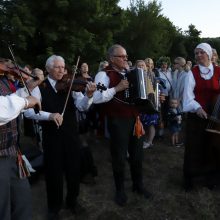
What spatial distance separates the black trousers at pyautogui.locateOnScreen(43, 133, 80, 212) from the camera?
3.72m

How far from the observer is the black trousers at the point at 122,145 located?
13.6 feet

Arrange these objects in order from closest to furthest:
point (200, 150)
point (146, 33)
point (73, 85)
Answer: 1. point (73, 85)
2. point (200, 150)
3. point (146, 33)

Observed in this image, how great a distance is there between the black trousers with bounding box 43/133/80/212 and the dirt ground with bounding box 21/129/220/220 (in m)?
0.30

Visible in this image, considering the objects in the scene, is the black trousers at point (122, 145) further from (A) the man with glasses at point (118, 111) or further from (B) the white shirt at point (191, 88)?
(B) the white shirt at point (191, 88)

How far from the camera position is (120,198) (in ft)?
14.0

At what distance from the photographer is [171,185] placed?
4.75m

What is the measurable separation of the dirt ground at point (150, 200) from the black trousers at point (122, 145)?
0.32m

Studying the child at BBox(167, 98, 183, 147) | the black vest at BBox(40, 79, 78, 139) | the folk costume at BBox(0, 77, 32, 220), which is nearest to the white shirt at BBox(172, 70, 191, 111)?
the child at BBox(167, 98, 183, 147)

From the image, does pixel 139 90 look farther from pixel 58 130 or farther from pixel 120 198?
pixel 120 198

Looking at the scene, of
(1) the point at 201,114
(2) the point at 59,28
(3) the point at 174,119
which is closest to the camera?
(1) the point at 201,114

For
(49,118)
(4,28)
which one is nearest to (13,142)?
(49,118)

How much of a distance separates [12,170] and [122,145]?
1.72 metres

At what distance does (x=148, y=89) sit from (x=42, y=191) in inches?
79.0

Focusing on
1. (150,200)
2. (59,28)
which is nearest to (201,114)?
(150,200)
